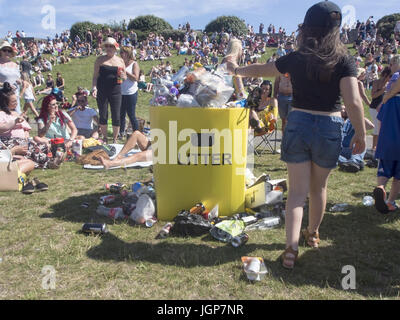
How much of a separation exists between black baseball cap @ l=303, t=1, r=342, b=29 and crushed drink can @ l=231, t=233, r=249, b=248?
70.5 inches

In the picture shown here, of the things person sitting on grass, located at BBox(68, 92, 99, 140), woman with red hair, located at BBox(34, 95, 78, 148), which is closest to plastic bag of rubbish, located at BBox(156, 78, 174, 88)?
woman with red hair, located at BBox(34, 95, 78, 148)

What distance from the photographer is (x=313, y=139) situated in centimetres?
256

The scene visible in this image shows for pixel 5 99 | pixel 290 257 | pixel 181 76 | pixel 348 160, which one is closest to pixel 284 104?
pixel 348 160

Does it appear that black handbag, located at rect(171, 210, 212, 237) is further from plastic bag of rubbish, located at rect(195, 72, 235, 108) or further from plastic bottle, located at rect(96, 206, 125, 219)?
plastic bag of rubbish, located at rect(195, 72, 235, 108)

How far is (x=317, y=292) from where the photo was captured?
92.2 inches

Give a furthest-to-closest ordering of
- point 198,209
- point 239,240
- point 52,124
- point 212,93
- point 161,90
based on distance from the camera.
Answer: point 52,124 → point 161,90 → point 198,209 → point 212,93 → point 239,240

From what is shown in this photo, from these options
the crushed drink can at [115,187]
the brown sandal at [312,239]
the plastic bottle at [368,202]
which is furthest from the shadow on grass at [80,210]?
the plastic bottle at [368,202]

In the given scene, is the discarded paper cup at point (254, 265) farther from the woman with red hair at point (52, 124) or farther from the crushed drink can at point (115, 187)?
the woman with red hair at point (52, 124)

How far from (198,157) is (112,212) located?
113cm

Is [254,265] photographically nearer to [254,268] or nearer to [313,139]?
[254,268]

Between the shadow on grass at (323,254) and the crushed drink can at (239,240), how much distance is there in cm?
4

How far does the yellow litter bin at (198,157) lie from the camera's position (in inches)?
128

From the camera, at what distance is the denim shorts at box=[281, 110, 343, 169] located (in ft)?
8.38
